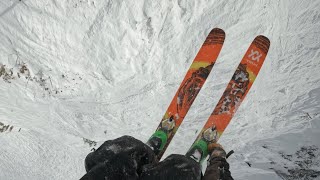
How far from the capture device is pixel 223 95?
496 cm

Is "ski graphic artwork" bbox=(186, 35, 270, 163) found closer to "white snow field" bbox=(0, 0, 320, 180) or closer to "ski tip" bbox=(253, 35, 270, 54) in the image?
"ski tip" bbox=(253, 35, 270, 54)

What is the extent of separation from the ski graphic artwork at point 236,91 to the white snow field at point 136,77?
373mm

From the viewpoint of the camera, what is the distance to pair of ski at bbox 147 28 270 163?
14.7 ft

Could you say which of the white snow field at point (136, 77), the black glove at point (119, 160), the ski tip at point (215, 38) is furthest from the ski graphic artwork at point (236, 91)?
the black glove at point (119, 160)

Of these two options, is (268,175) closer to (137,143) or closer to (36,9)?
(137,143)

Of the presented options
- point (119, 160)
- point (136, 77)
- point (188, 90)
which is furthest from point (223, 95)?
point (119, 160)

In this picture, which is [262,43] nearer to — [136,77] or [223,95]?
[223,95]

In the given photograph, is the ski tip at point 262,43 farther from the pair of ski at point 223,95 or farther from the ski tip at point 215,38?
the ski tip at point 215,38

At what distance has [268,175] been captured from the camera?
4719 mm

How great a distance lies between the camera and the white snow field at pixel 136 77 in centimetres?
500

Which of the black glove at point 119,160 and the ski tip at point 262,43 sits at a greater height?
the ski tip at point 262,43

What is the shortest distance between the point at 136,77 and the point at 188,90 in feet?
4.73

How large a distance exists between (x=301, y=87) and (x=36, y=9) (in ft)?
15.7

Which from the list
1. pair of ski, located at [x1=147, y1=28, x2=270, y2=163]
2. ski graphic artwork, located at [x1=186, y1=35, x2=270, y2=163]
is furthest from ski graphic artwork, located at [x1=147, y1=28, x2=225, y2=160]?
ski graphic artwork, located at [x1=186, y1=35, x2=270, y2=163]
